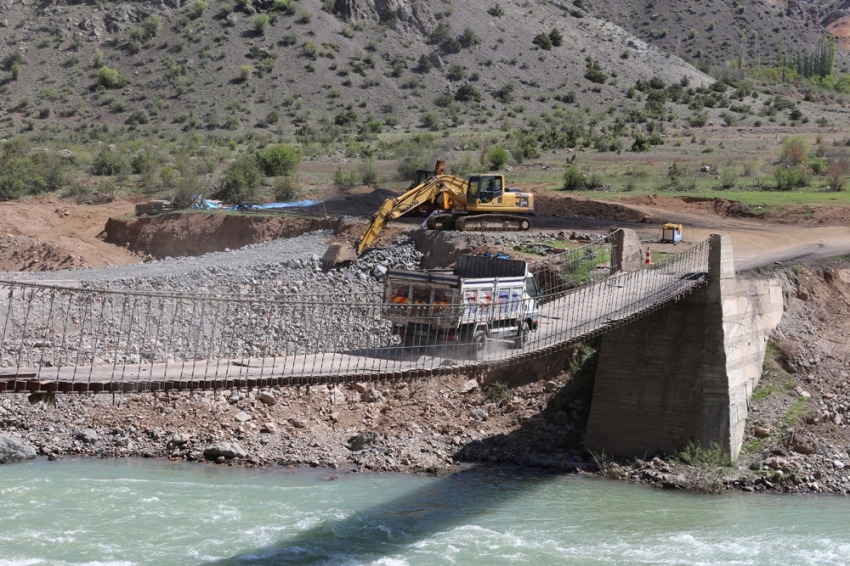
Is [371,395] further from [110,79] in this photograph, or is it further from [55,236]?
[110,79]

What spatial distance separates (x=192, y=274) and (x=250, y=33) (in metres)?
43.8

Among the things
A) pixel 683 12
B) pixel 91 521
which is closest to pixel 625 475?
pixel 91 521

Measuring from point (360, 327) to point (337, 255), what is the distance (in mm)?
5532

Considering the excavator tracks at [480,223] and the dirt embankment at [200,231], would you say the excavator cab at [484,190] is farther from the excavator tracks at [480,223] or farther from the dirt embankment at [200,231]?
the dirt embankment at [200,231]

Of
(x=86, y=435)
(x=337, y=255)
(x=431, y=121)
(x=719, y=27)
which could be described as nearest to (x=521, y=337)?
(x=86, y=435)

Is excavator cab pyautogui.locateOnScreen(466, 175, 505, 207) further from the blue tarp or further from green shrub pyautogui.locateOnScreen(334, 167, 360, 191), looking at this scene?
green shrub pyautogui.locateOnScreen(334, 167, 360, 191)

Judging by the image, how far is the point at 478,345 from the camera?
16.1 meters

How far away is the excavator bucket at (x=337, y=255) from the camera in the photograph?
28.8 m

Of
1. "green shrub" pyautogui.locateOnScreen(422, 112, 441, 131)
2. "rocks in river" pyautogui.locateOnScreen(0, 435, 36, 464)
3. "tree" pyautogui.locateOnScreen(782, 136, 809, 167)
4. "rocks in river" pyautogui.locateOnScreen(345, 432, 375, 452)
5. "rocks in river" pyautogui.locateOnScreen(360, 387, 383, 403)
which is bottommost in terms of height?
"rocks in river" pyautogui.locateOnScreen(0, 435, 36, 464)

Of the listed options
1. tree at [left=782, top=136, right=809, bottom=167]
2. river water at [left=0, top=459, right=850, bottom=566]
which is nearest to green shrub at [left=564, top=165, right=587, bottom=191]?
tree at [left=782, top=136, right=809, bottom=167]

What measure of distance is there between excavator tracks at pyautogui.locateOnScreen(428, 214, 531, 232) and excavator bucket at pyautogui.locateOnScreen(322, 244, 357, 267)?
239cm

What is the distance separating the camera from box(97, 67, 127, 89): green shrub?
63812 mm

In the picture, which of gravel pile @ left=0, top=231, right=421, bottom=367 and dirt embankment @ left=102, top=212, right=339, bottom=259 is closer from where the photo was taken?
gravel pile @ left=0, top=231, right=421, bottom=367

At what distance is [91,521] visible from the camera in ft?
50.5
